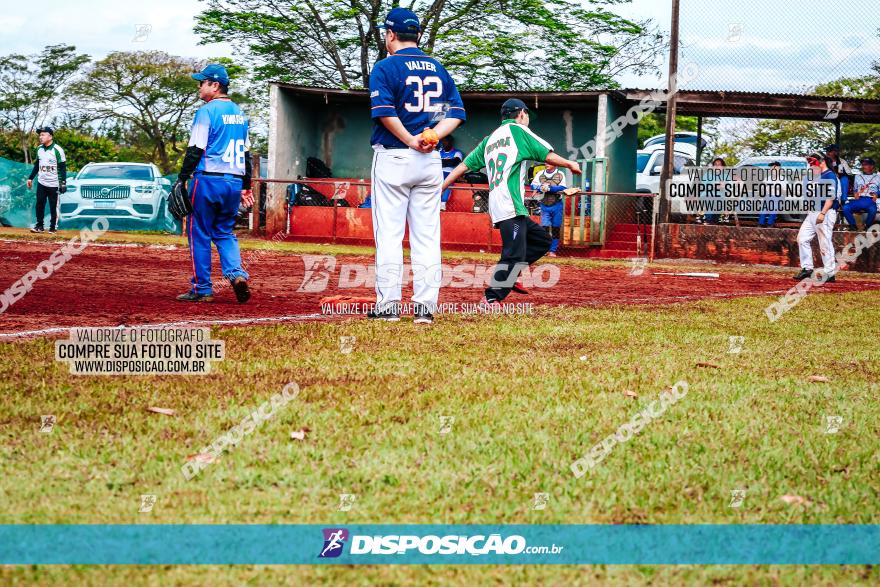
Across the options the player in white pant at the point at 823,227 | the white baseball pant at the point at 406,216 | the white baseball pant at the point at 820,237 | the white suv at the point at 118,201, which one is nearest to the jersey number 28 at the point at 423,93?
the white baseball pant at the point at 406,216

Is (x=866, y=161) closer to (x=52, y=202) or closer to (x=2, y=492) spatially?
(x=52, y=202)

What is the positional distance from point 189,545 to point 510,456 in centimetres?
132

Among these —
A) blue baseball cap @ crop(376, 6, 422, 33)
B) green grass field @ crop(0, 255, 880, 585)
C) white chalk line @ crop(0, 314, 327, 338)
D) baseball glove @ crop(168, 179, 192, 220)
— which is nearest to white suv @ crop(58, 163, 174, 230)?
baseball glove @ crop(168, 179, 192, 220)

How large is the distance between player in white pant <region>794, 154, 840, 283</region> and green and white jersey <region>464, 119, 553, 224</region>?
22.9 feet

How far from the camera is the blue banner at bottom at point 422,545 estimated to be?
2.61 meters

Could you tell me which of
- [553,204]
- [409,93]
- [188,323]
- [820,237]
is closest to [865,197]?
[820,237]

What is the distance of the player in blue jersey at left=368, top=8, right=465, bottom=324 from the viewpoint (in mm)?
7020

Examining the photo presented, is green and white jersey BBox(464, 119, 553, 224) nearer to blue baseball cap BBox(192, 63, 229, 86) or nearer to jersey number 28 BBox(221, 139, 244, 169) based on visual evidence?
jersey number 28 BBox(221, 139, 244, 169)

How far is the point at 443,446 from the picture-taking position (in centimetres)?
366

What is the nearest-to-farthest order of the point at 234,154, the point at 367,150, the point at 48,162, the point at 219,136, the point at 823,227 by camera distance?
the point at 219,136
the point at 234,154
the point at 823,227
the point at 48,162
the point at 367,150

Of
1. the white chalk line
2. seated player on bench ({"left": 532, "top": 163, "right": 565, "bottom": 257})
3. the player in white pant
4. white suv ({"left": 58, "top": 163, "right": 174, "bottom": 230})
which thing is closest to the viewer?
the white chalk line

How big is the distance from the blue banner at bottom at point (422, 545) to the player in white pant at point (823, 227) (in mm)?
12293

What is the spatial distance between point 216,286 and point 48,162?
12044 millimetres

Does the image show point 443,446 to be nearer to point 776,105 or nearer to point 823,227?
point 823,227
